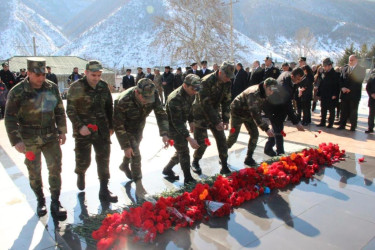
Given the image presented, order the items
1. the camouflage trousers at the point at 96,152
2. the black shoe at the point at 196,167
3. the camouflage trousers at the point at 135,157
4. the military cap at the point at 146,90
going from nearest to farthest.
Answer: the military cap at the point at 146,90
the camouflage trousers at the point at 96,152
the camouflage trousers at the point at 135,157
the black shoe at the point at 196,167

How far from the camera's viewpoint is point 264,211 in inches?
144

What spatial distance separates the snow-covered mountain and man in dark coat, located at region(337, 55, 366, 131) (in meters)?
78.2

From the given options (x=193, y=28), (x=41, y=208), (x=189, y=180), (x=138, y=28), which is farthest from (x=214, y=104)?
(x=138, y=28)

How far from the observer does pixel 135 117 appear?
13.2 feet

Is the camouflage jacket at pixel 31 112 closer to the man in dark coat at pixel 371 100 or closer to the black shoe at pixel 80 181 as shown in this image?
the black shoe at pixel 80 181

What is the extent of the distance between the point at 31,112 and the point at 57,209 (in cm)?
111

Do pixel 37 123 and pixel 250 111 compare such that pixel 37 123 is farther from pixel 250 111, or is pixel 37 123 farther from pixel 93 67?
pixel 250 111

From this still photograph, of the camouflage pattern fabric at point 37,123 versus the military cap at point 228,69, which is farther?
the military cap at point 228,69

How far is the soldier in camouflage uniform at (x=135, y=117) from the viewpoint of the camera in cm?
377

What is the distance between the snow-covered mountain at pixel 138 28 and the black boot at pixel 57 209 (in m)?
84.2

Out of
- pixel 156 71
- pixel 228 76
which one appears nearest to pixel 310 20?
pixel 156 71

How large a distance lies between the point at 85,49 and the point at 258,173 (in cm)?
11049

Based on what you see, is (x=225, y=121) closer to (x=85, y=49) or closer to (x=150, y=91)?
(x=150, y=91)

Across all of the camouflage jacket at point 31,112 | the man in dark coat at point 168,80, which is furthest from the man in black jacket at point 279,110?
the man in dark coat at point 168,80
